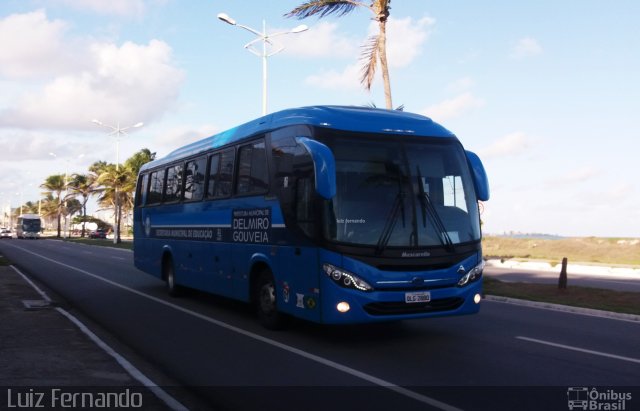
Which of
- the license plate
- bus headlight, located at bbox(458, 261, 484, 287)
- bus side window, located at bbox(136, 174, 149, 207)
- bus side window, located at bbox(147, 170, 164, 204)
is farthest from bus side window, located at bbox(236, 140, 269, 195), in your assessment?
bus side window, located at bbox(136, 174, 149, 207)

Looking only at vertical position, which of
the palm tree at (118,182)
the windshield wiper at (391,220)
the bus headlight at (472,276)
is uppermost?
the palm tree at (118,182)

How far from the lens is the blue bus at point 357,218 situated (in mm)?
8695

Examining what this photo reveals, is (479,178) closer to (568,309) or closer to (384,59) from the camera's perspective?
(568,309)

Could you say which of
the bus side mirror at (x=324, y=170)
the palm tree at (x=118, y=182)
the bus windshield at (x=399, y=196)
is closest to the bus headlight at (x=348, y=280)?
the bus windshield at (x=399, y=196)

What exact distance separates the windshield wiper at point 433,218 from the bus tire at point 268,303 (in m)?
2.78

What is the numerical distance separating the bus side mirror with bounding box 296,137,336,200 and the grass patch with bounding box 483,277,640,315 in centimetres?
813

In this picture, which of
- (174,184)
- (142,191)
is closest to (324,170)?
(174,184)

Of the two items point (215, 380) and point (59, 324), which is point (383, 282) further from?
point (59, 324)

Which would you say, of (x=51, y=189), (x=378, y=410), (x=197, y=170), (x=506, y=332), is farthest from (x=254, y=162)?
(x=51, y=189)

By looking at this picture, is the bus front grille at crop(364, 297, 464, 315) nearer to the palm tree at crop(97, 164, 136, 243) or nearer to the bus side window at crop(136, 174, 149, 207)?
the bus side window at crop(136, 174, 149, 207)

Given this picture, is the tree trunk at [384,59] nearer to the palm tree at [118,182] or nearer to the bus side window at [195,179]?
the bus side window at [195,179]

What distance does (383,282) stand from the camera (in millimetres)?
8688

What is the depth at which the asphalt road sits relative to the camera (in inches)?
262

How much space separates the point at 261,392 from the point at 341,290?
Result: 86.0 inches
